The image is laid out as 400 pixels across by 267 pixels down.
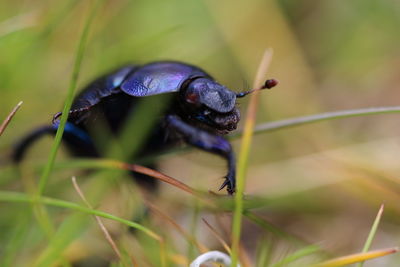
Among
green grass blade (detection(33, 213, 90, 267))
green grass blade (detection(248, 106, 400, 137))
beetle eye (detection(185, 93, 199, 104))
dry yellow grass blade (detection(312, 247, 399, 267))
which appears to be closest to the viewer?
dry yellow grass blade (detection(312, 247, 399, 267))

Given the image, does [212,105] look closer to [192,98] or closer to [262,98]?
[192,98]

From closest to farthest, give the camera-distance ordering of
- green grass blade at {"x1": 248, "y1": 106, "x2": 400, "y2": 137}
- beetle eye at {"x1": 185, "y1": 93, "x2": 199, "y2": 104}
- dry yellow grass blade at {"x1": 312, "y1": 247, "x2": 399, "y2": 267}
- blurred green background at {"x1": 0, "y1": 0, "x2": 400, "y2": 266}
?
dry yellow grass blade at {"x1": 312, "y1": 247, "x2": 399, "y2": 267}
beetle eye at {"x1": 185, "y1": 93, "x2": 199, "y2": 104}
green grass blade at {"x1": 248, "y1": 106, "x2": 400, "y2": 137}
blurred green background at {"x1": 0, "y1": 0, "x2": 400, "y2": 266}

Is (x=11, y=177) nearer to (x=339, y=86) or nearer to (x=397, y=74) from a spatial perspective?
(x=339, y=86)

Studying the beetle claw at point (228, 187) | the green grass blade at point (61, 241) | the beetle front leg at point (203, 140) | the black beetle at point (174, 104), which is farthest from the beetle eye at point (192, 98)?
the green grass blade at point (61, 241)

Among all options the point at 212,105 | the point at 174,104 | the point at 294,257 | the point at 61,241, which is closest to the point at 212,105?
the point at 212,105

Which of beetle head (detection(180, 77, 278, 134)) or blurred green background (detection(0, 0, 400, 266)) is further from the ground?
blurred green background (detection(0, 0, 400, 266))

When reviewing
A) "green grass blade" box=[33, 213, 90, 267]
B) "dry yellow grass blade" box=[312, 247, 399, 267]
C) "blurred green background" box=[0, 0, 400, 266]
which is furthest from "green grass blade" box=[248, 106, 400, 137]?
"green grass blade" box=[33, 213, 90, 267]

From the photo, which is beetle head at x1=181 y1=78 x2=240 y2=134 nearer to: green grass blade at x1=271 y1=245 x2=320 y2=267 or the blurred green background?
the blurred green background

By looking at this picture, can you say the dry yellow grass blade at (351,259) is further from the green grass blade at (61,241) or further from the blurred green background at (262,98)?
the green grass blade at (61,241)

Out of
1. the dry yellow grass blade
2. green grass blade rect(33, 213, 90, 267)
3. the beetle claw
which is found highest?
the beetle claw

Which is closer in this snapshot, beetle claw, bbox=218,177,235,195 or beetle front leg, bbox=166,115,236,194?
beetle claw, bbox=218,177,235,195
